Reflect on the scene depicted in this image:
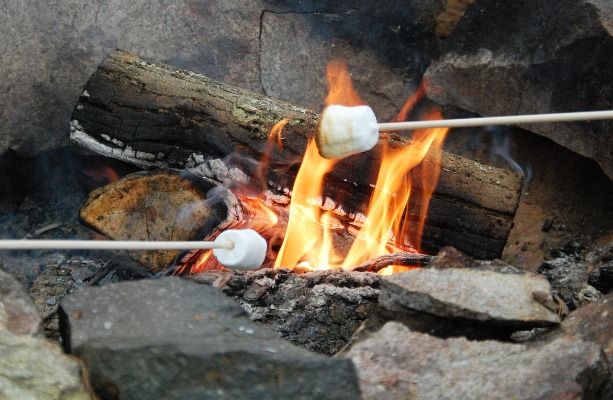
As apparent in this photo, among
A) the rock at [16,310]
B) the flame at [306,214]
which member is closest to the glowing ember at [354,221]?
the flame at [306,214]

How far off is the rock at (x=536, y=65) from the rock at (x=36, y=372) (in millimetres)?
2637

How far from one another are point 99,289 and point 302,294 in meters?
0.89

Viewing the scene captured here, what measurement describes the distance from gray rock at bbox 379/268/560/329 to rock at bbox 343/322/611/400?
Answer: 0.32ft

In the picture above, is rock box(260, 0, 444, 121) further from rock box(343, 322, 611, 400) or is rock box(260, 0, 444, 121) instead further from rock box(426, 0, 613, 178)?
rock box(343, 322, 611, 400)

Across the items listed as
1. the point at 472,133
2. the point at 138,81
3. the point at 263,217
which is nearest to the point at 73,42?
the point at 138,81

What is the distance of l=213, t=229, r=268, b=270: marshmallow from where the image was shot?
2.56m

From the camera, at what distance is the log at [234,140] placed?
3.35 metres

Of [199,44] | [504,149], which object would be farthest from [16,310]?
[504,149]

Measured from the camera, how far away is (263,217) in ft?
11.5

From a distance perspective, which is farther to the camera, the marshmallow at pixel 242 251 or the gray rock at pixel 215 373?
the marshmallow at pixel 242 251

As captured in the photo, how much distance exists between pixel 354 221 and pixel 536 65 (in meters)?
1.27

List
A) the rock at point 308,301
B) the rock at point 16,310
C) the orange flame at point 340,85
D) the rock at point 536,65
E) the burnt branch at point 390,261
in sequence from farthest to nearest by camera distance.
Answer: the orange flame at point 340,85 → the rock at point 536,65 → the burnt branch at point 390,261 → the rock at point 308,301 → the rock at point 16,310

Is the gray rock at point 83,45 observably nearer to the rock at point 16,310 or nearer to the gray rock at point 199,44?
the gray rock at point 199,44

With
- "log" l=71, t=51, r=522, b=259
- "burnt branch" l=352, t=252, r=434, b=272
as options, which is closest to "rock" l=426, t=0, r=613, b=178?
"log" l=71, t=51, r=522, b=259
